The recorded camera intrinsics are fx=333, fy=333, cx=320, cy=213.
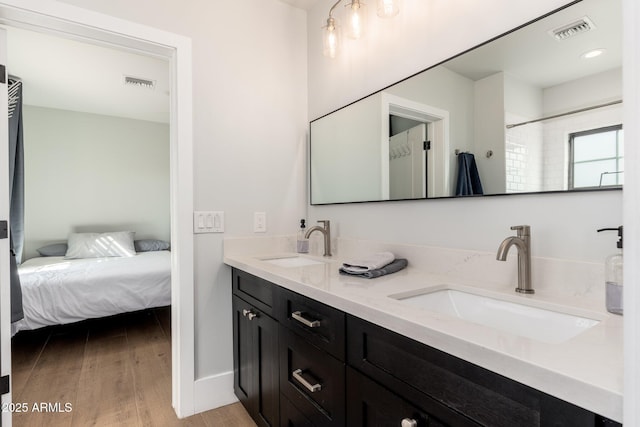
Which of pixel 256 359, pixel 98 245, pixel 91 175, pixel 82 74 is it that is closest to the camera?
pixel 256 359

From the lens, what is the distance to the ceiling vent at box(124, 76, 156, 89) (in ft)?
10.8

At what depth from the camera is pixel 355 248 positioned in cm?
183

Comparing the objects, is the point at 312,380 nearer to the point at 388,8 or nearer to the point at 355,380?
the point at 355,380

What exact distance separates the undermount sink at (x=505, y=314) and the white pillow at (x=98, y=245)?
3.92 metres

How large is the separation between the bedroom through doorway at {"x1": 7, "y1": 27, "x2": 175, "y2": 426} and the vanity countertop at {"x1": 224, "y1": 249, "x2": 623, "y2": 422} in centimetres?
154

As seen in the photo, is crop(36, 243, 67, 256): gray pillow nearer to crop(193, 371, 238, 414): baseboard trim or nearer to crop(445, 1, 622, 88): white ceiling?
crop(193, 371, 238, 414): baseboard trim

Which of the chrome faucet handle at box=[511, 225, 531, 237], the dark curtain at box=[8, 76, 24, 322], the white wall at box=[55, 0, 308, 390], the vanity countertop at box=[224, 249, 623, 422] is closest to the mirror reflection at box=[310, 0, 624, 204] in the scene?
the chrome faucet handle at box=[511, 225, 531, 237]

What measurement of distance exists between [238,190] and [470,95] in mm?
1313

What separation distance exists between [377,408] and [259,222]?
1.37 m

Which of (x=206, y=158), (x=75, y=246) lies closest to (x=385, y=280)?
(x=206, y=158)

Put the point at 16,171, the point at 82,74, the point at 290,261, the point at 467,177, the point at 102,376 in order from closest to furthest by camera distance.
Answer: the point at 467,177 < the point at 290,261 < the point at 102,376 < the point at 16,171 < the point at 82,74

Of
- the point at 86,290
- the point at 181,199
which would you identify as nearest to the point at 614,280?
the point at 181,199

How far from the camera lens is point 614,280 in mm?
849

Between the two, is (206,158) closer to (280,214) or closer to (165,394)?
(280,214)
